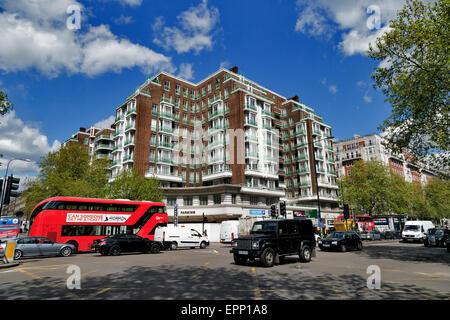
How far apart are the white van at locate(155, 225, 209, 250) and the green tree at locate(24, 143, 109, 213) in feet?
54.2

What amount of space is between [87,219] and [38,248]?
14.7ft

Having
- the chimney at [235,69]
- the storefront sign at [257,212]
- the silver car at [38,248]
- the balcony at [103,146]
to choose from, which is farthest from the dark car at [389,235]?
the balcony at [103,146]

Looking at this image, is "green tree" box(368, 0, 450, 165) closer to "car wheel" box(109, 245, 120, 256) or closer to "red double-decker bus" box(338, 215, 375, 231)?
"car wheel" box(109, 245, 120, 256)

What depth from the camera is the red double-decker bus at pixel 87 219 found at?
67.8ft

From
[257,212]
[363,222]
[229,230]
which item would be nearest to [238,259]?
[229,230]

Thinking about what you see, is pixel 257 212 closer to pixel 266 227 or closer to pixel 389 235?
pixel 389 235

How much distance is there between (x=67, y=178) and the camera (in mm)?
38500

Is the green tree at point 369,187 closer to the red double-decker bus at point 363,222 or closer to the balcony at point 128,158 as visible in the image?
the red double-decker bus at point 363,222
